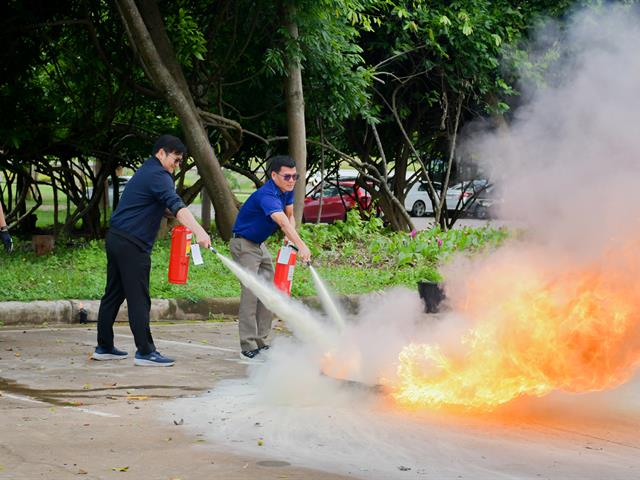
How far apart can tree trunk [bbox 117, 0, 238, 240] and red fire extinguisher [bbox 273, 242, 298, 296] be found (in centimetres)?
543

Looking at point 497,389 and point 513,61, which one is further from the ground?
point 513,61

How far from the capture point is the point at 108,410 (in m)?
7.11

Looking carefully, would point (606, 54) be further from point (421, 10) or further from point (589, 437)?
point (421, 10)

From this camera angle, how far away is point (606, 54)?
7559 millimetres

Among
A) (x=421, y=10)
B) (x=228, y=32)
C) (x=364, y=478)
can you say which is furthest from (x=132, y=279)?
(x=421, y=10)

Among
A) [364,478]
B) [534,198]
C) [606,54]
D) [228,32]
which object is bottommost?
[364,478]

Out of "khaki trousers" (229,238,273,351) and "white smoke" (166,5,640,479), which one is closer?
"white smoke" (166,5,640,479)

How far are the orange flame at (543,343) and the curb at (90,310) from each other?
4.67 metres

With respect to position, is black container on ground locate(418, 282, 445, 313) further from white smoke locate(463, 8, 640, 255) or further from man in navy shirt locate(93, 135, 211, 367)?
man in navy shirt locate(93, 135, 211, 367)

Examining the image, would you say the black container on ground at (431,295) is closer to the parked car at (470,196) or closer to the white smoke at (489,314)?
the white smoke at (489,314)

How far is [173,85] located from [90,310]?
3971 mm

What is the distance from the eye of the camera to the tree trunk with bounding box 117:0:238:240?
1358cm

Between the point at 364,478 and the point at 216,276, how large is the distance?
769cm

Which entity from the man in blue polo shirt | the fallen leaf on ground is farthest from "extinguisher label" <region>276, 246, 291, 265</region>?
the fallen leaf on ground
